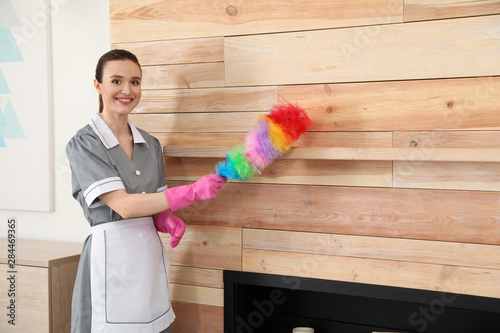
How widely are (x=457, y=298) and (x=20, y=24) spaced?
2311 mm

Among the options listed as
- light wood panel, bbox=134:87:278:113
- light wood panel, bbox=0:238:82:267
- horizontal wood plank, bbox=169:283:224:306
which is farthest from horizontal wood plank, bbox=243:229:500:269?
light wood panel, bbox=0:238:82:267

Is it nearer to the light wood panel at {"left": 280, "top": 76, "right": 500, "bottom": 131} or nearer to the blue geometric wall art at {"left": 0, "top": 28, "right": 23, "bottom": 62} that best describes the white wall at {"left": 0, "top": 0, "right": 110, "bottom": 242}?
the blue geometric wall art at {"left": 0, "top": 28, "right": 23, "bottom": 62}

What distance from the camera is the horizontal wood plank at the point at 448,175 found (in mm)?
1618

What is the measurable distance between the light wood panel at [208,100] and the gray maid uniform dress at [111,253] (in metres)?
0.33

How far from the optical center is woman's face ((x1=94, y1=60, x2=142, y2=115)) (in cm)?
176

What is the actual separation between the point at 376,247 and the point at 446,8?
0.82 m

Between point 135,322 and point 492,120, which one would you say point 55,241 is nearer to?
point 135,322

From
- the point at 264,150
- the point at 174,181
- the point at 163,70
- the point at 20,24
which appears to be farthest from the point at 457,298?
the point at 20,24

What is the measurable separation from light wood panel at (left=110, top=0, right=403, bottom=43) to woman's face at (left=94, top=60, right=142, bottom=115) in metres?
0.32

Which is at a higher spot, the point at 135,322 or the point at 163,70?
the point at 163,70

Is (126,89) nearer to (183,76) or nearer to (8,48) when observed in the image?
(183,76)

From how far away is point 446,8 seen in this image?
5.41 ft

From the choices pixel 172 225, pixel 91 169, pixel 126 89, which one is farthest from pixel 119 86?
pixel 172 225

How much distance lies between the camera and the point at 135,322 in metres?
1.73
